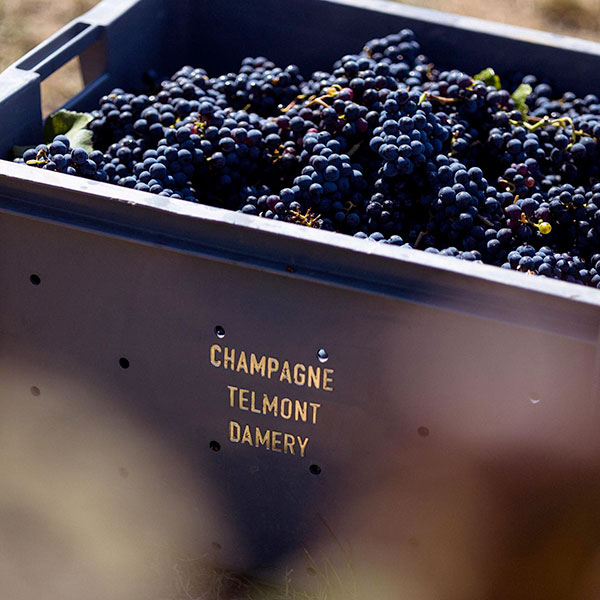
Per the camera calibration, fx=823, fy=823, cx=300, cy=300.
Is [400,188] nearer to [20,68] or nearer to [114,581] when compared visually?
[20,68]

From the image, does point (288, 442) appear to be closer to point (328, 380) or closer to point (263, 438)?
point (263, 438)

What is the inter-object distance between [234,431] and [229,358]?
139 mm

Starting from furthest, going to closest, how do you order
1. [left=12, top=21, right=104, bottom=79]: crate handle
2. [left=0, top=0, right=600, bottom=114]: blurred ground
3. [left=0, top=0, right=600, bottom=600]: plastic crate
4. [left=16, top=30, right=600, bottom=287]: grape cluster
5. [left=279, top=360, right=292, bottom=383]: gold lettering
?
[left=0, top=0, right=600, bottom=114]: blurred ground < [left=12, top=21, right=104, bottom=79]: crate handle < [left=16, top=30, right=600, bottom=287]: grape cluster < [left=279, top=360, right=292, bottom=383]: gold lettering < [left=0, top=0, right=600, bottom=600]: plastic crate

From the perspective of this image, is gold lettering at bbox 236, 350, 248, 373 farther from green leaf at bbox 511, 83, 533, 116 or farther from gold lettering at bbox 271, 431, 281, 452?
green leaf at bbox 511, 83, 533, 116

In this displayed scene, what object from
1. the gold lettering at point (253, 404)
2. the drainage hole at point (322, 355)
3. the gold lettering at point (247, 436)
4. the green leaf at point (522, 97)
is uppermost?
the green leaf at point (522, 97)

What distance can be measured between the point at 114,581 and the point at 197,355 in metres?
0.60

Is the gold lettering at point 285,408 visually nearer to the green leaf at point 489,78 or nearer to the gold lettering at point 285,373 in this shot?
the gold lettering at point 285,373

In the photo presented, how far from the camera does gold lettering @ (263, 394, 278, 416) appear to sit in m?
1.20

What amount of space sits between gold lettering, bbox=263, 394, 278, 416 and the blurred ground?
79.2 inches

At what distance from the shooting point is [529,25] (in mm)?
3490

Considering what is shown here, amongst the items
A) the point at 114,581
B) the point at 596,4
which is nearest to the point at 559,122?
the point at 114,581

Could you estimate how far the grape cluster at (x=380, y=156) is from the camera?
1329 millimetres

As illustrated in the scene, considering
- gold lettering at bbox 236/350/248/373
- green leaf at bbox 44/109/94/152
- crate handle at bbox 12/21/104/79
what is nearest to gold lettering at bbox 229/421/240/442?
gold lettering at bbox 236/350/248/373

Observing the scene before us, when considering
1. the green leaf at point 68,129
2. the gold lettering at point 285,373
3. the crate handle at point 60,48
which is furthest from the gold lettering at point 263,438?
the crate handle at point 60,48
